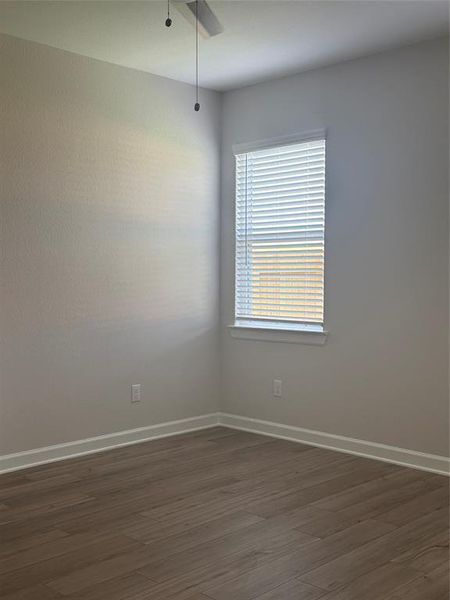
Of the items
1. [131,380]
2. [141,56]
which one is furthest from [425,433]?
[141,56]

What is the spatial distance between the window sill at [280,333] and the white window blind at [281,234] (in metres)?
0.04

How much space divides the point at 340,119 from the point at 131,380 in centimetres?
229

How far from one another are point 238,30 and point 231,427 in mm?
2902

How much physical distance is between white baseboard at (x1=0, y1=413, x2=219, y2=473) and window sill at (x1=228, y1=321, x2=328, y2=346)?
71 centimetres

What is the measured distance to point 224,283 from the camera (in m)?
5.54

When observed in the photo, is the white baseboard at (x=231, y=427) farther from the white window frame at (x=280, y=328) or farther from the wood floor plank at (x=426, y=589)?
the wood floor plank at (x=426, y=589)

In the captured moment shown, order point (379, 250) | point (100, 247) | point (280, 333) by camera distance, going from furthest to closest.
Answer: point (280, 333) → point (100, 247) → point (379, 250)

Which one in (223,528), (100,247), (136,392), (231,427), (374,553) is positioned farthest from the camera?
(231,427)

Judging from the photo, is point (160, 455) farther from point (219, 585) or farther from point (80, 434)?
point (219, 585)

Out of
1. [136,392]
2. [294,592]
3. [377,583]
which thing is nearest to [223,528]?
[294,592]

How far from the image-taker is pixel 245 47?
432 cm

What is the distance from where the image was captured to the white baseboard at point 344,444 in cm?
430

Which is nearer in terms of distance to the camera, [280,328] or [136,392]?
[136,392]

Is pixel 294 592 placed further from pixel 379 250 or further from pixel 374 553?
pixel 379 250
